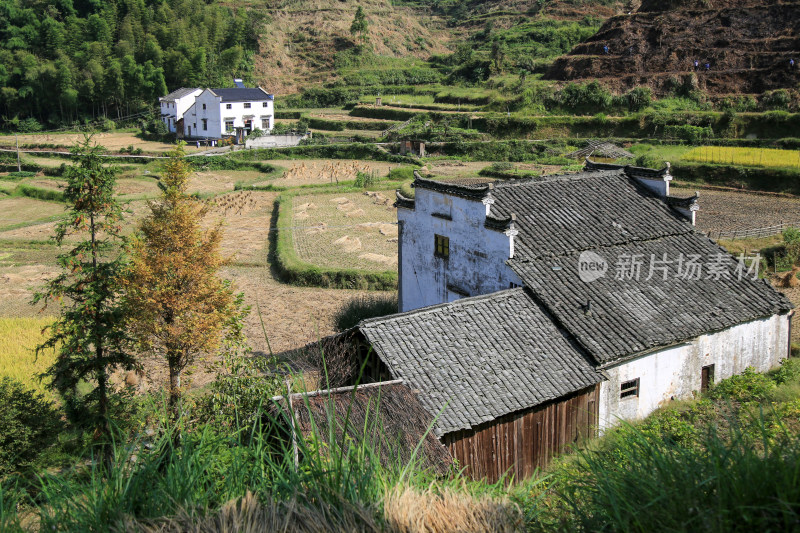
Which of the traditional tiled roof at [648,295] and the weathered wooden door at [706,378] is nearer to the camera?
the traditional tiled roof at [648,295]

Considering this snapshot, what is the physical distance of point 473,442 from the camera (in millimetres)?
9938

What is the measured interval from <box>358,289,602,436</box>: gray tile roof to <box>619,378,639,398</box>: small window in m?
1.06

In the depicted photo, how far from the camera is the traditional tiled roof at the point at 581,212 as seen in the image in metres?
13.9

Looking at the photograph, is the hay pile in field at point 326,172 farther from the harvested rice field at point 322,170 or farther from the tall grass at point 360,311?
the tall grass at point 360,311

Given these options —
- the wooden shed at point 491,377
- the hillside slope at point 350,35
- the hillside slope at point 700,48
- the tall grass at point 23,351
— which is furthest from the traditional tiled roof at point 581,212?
the hillside slope at point 350,35

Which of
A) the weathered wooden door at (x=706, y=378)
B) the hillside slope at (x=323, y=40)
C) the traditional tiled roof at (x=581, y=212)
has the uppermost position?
the hillside slope at (x=323, y=40)

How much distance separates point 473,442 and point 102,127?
209 ft

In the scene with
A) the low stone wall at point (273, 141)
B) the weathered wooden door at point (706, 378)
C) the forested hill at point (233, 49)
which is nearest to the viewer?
the weathered wooden door at point (706, 378)

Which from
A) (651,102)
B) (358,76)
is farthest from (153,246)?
(358,76)

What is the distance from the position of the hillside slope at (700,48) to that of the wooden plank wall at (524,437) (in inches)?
1701

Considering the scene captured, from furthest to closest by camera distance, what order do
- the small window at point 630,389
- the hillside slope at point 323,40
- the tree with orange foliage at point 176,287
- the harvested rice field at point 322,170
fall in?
the hillside slope at point 323,40 < the harvested rice field at point 322,170 < the small window at point 630,389 < the tree with orange foliage at point 176,287

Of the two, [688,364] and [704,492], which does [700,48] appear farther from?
[704,492]

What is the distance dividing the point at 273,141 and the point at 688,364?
45.2 m

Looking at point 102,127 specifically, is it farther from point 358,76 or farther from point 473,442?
point 473,442
